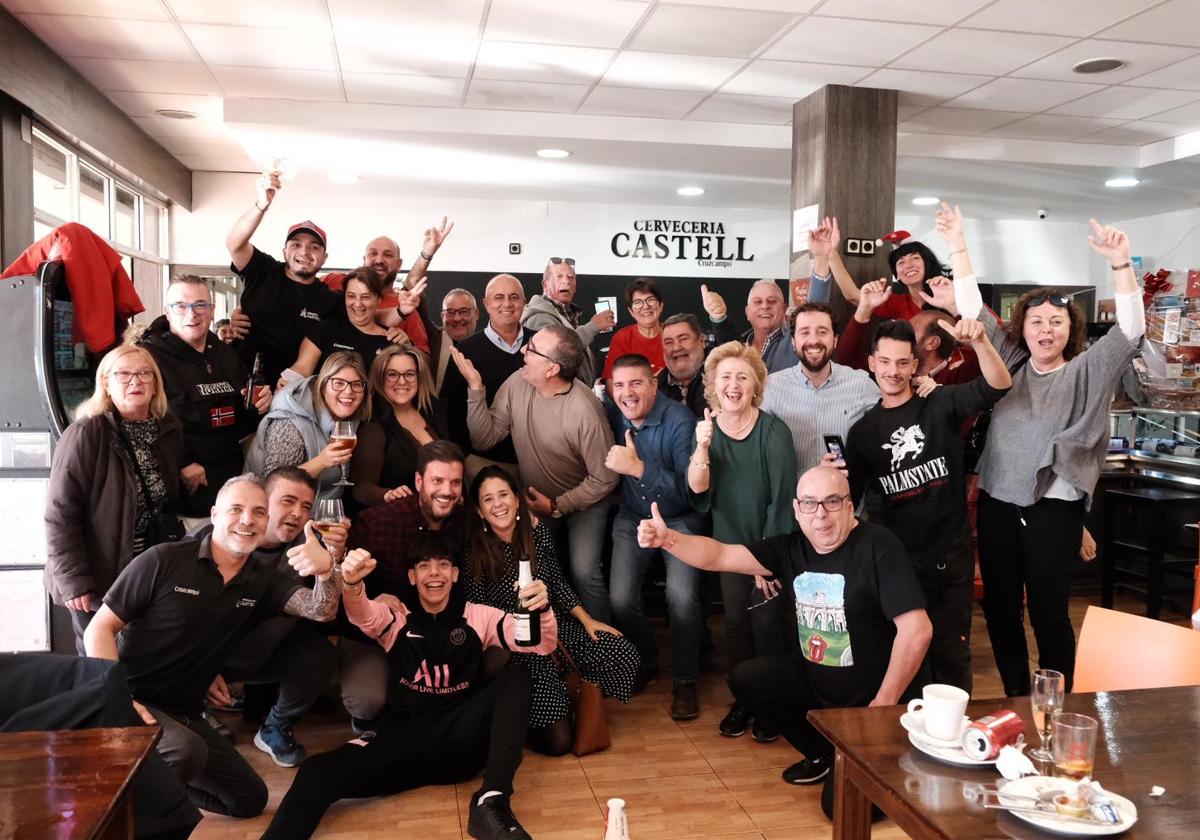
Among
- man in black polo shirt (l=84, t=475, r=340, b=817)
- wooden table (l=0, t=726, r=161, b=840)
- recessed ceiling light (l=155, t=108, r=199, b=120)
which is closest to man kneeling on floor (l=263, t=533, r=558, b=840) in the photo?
man in black polo shirt (l=84, t=475, r=340, b=817)

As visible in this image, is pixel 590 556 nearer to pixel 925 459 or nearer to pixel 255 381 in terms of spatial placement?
pixel 925 459

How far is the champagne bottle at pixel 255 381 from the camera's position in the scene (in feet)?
12.2

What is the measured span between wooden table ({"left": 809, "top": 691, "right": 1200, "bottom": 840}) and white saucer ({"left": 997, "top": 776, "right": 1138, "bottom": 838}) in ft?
0.05

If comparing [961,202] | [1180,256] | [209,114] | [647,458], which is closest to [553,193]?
[209,114]

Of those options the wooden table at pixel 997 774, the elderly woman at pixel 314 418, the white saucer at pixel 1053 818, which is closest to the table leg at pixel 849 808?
the wooden table at pixel 997 774

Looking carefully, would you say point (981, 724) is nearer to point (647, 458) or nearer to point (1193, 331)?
point (647, 458)

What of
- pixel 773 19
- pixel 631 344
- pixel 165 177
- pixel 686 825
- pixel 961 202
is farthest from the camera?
pixel 961 202

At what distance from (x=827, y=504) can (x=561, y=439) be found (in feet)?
4.57

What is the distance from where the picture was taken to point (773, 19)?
4.24m

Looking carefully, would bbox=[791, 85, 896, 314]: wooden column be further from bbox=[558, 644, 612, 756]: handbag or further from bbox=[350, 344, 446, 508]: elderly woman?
bbox=[558, 644, 612, 756]: handbag

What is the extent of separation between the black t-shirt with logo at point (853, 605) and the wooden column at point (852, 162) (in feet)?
9.57

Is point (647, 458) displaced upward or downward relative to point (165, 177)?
downward

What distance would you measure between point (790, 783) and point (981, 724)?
5.23ft

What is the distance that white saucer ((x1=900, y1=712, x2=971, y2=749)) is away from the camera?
1.70 meters
